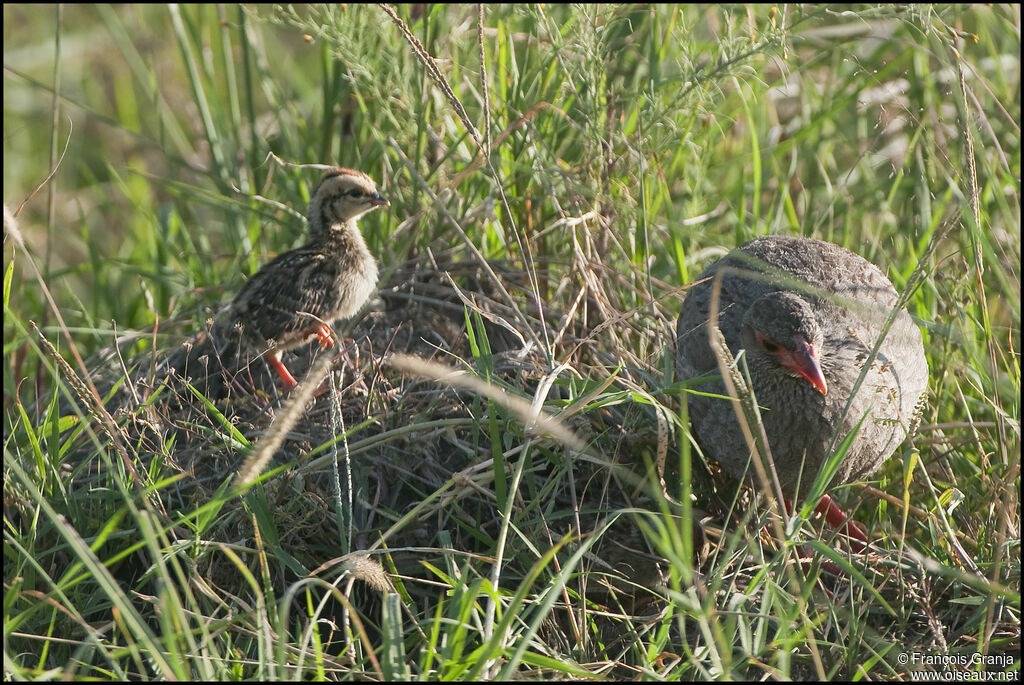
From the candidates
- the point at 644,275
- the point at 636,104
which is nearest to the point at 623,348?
the point at 644,275

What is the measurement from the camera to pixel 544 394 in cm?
346

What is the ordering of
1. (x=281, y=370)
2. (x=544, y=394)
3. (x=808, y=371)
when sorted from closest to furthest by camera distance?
(x=544, y=394), (x=808, y=371), (x=281, y=370)

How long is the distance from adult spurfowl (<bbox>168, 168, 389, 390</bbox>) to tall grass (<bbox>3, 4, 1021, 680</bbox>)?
0.24 meters

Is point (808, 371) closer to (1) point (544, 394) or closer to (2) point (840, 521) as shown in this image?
(2) point (840, 521)

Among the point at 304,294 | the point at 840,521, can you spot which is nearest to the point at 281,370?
the point at 304,294

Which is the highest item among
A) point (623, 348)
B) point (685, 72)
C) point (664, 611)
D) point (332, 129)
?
point (685, 72)

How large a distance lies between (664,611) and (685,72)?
7.78 ft

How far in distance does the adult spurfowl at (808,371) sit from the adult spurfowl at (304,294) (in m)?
1.57

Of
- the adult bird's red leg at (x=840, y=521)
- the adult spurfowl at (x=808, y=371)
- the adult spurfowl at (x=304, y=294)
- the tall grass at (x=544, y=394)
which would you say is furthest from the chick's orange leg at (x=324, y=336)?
the adult bird's red leg at (x=840, y=521)

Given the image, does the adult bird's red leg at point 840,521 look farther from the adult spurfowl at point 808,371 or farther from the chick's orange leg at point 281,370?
the chick's orange leg at point 281,370

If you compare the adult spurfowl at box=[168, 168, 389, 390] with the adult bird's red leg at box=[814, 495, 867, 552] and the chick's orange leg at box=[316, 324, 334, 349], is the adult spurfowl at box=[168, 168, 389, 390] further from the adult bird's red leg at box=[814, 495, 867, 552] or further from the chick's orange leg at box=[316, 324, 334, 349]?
the adult bird's red leg at box=[814, 495, 867, 552]

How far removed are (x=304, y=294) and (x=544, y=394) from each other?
167 cm

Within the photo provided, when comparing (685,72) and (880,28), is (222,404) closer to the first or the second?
(685,72)

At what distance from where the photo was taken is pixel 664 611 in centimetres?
346
